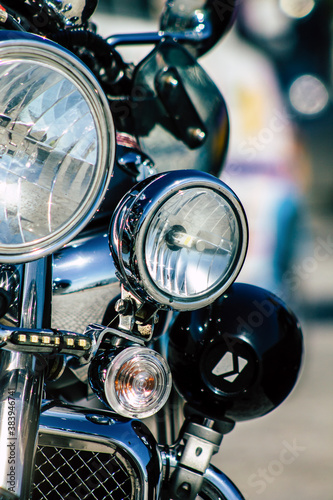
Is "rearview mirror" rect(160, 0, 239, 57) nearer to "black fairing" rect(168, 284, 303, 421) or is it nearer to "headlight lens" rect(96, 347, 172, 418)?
"black fairing" rect(168, 284, 303, 421)

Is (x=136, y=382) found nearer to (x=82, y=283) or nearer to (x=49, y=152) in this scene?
(x=82, y=283)

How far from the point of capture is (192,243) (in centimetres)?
89

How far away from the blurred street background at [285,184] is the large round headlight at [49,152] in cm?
132

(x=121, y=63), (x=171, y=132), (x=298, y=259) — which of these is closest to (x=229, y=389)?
(x=171, y=132)

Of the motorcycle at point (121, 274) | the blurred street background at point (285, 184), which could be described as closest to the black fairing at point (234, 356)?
the motorcycle at point (121, 274)

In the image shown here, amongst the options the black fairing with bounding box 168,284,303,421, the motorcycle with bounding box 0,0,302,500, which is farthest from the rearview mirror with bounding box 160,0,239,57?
the black fairing with bounding box 168,284,303,421

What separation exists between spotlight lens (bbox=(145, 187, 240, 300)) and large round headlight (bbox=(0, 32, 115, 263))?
0.12 m

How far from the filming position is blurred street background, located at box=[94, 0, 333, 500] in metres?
2.54

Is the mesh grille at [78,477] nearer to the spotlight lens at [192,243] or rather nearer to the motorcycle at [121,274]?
the motorcycle at [121,274]

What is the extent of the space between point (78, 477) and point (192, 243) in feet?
1.75

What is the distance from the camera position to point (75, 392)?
1238 millimetres

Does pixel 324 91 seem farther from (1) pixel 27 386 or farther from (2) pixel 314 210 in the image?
(1) pixel 27 386

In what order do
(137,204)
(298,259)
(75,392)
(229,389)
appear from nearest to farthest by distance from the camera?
(137,204)
(229,389)
(75,392)
(298,259)

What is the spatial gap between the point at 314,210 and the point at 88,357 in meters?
8.45
